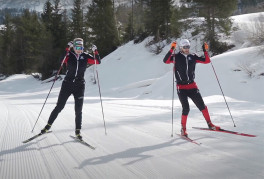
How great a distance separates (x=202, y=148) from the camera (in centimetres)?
475

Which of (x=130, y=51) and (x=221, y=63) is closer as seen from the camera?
(x=221, y=63)

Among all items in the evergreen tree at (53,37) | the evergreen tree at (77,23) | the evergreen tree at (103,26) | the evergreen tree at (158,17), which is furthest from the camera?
the evergreen tree at (77,23)

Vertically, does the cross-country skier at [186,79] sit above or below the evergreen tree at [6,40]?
below

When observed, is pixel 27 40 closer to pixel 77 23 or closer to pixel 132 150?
pixel 77 23

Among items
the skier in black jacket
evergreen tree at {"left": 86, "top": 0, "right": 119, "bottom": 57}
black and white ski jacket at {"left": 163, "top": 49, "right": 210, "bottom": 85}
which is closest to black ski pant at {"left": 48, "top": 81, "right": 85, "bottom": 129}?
the skier in black jacket

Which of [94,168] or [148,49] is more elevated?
[148,49]

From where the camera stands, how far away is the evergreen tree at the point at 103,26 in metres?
36.9

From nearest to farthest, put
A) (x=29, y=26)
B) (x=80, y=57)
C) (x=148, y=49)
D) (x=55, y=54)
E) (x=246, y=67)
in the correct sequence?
(x=80, y=57)
(x=246, y=67)
(x=148, y=49)
(x=55, y=54)
(x=29, y=26)

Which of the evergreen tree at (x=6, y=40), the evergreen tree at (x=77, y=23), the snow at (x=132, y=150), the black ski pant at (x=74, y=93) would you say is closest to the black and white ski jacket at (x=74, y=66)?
the black ski pant at (x=74, y=93)

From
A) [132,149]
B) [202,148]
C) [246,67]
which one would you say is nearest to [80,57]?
[132,149]

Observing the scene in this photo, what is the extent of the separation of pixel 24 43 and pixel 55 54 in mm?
12943

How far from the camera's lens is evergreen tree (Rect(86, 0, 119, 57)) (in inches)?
1452

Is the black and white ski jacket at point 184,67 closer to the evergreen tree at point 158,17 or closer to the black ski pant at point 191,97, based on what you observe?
the black ski pant at point 191,97

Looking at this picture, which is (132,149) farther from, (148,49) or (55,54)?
(55,54)
